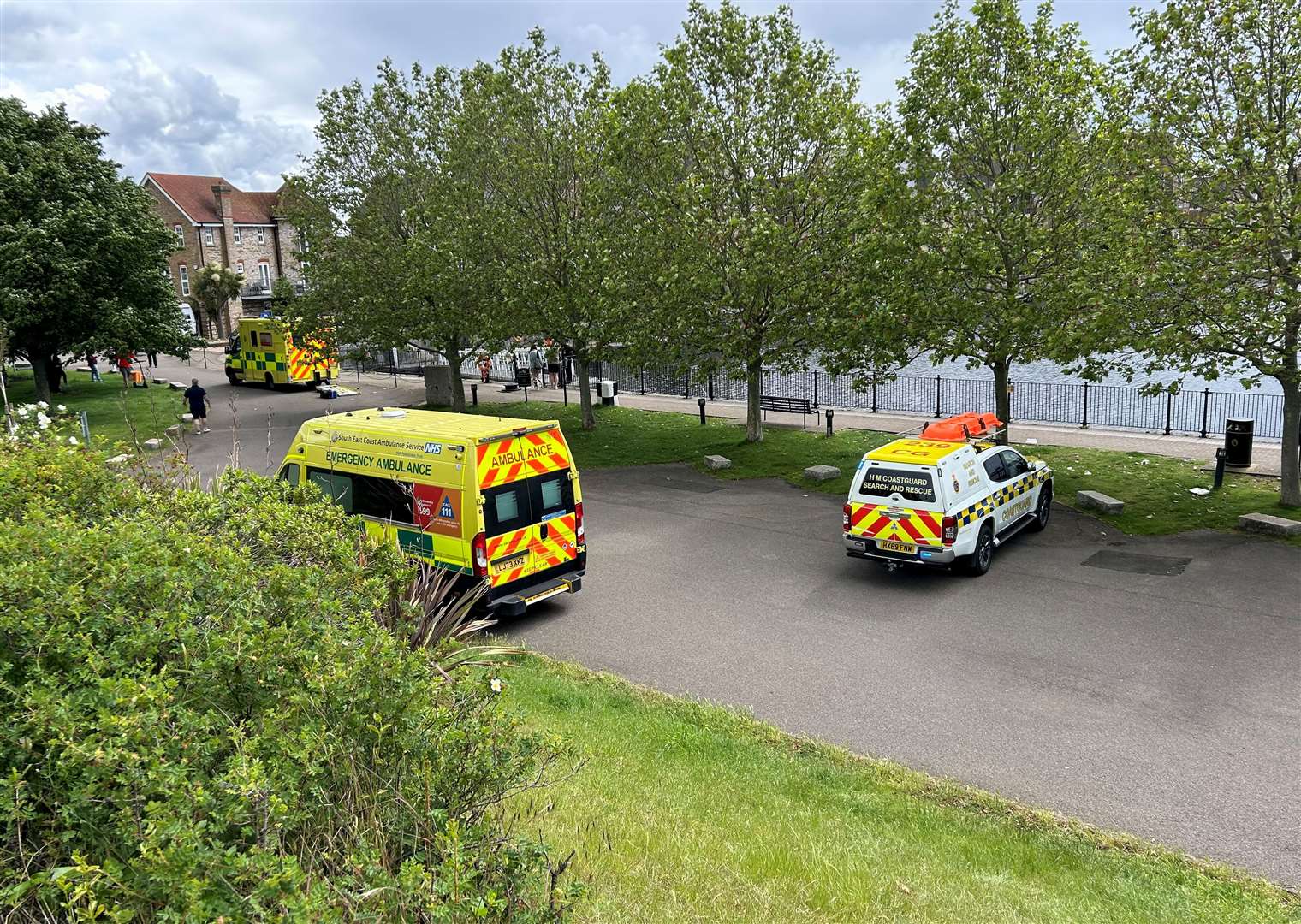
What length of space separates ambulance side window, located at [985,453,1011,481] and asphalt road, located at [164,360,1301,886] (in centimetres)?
128

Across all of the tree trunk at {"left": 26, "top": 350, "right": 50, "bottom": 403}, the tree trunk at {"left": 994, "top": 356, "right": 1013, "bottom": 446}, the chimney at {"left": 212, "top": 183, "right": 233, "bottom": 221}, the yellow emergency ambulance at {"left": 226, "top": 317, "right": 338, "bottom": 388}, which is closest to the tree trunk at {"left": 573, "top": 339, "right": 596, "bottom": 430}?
the tree trunk at {"left": 994, "top": 356, "right": 1013, "bottom": 446}

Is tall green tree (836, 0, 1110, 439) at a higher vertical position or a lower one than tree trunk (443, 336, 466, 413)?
higher

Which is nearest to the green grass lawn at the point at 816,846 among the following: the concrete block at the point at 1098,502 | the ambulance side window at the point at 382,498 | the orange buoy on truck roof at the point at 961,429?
the ambulance side window at the point at 382,498

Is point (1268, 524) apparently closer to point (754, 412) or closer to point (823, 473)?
point (823, 473)

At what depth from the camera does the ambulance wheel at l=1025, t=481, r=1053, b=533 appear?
15.2 meters

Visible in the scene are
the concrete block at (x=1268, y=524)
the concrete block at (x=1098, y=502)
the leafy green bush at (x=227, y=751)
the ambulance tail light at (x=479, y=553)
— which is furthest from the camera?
the concrete block at (x=1098, y=502)

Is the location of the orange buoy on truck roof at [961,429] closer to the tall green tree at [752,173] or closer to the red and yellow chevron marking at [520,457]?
the tall green tree at [752,173]

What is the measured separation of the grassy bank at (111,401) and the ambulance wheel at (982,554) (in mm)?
20938

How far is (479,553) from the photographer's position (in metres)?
11.2

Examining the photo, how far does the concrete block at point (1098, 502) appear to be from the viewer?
15789 mm

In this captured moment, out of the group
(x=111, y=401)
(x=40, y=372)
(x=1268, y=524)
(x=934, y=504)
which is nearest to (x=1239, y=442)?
(x=1268, y=524)

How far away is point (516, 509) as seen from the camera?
11.6m

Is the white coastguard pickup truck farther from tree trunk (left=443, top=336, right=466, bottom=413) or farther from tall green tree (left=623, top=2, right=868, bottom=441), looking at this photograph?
tree trunk (left=443, top=336, right=466, bottom=413)

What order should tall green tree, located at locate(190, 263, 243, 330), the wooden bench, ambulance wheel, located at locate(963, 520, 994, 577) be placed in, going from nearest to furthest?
ambulance wheel, located at locate(963, 520, 994, 577) < the wooden bench < tall green tree, located at locate(190, 263, 243, 330)
